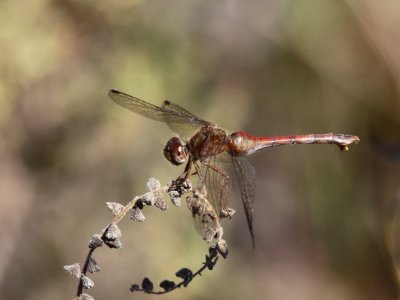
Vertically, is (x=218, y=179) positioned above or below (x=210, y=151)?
below

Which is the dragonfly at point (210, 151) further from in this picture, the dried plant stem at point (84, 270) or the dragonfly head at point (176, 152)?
the dried plant stem at point (84, 270)

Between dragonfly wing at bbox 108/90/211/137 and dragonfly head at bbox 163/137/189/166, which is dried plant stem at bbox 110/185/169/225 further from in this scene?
dragonfly wing at bbox 108/90/211/137

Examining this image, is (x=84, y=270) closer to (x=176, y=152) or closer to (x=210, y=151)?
(x=176, y=152)

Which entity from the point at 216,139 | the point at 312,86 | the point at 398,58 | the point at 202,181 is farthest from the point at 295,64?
the point at 202,181

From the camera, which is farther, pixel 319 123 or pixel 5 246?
pixel 319 123

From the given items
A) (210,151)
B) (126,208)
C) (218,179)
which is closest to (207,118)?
(210,151)

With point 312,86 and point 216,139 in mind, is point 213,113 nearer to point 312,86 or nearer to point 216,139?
point 312,86

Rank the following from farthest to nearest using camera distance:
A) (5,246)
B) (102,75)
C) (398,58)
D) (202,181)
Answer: (398,58), (102,75), (5,246), (202,181)
